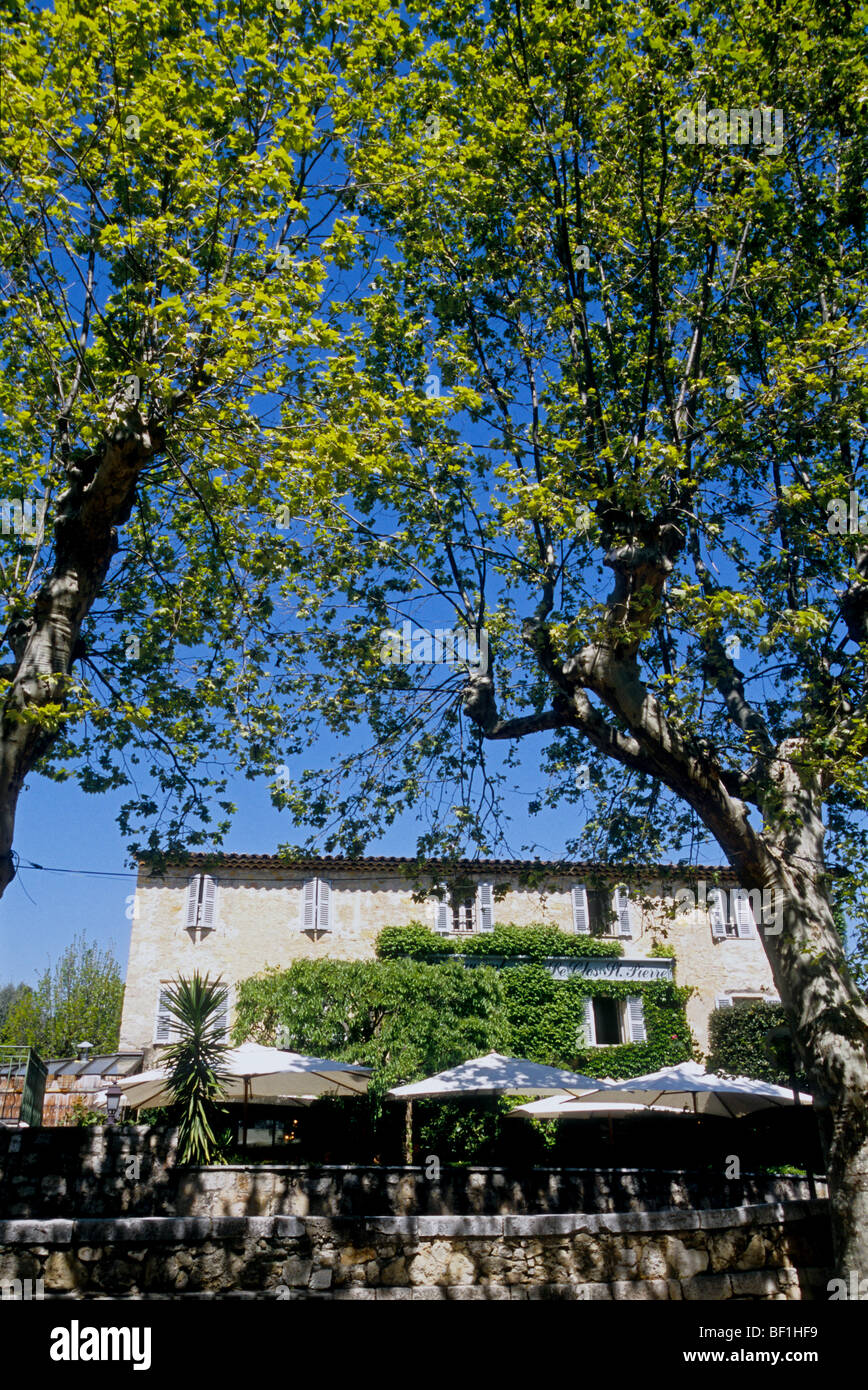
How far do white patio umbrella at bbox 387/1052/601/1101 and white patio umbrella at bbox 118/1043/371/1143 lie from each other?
1185 mm

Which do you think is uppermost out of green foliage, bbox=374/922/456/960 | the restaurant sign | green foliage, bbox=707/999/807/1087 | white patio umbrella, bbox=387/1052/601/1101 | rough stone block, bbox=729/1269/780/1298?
green foliage, bbox=374/922/456/960

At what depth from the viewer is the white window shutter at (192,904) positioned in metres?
22.5

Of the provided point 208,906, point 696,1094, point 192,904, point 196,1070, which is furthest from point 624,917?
point 196,1070

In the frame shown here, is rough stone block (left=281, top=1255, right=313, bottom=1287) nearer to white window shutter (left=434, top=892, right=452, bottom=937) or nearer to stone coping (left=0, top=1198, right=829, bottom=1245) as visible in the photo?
stone coping (left=0, top=1198, right=829, bottom=1245)

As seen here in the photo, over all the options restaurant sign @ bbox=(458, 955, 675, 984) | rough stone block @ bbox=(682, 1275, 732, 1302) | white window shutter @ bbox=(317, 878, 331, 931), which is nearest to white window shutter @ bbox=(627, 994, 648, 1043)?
restaurant sign @ bbox=(458, 955, 675, 984)

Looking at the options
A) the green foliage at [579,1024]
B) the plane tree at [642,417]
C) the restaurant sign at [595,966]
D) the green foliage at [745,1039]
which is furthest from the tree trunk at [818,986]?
the restaurant sign at [595,966]

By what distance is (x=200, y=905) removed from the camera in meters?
22.6

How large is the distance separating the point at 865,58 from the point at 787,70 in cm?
71

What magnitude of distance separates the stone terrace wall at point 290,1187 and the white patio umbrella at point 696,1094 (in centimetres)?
346

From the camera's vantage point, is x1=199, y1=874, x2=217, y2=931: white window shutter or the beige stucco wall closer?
the beige stucco wall

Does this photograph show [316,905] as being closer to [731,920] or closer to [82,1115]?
[82,1115]

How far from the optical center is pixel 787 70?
344 inches

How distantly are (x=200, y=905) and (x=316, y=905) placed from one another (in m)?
2.89

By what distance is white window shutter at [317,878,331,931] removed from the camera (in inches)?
900
